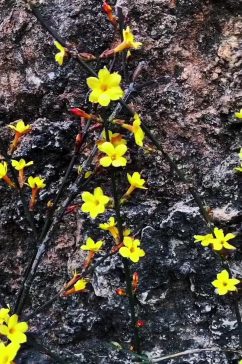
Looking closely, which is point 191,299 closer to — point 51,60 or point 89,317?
point 89,317

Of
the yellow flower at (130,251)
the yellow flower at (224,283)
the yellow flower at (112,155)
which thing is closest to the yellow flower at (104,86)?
the yellow flower at (112,155)

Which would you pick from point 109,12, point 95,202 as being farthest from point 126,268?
point 109,12

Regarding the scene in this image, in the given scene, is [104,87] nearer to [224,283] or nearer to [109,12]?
[109,12]

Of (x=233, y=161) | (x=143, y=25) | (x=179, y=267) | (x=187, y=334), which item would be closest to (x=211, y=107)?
(x=233, y=161)

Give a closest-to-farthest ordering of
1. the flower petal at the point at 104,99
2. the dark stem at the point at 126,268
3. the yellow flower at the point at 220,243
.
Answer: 1. the flower petal at the point at 104,99
2. the dark stem at the point at 126,268
3. the yellow flower at the point at 220,243

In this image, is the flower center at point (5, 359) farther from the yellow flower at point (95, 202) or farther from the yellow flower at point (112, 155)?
the yellow flower at point (112, 155)

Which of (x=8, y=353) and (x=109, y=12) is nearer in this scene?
(x=8, y=353)

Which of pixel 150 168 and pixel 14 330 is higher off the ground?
pixel 150 168
